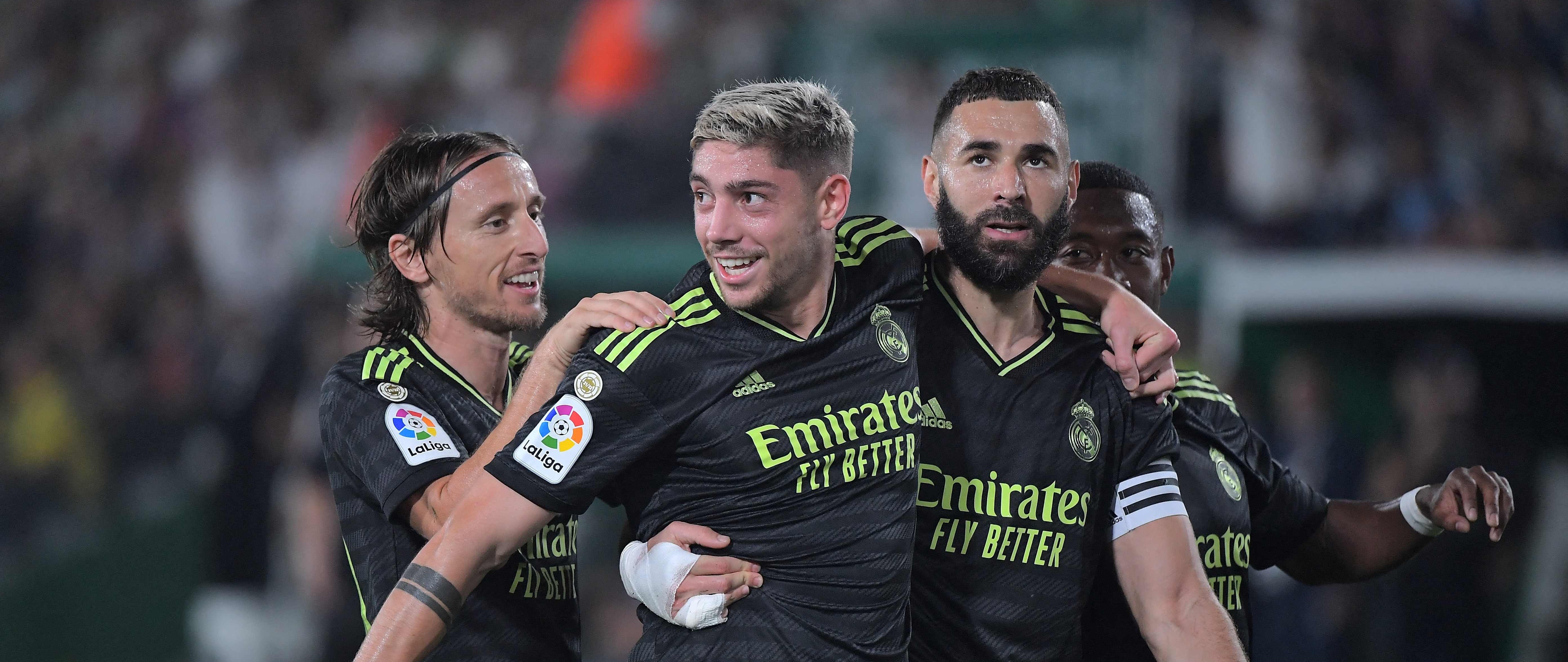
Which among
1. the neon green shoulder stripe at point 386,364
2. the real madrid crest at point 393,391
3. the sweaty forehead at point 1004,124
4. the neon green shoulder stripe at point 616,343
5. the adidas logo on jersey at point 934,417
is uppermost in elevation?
the sweaty forehead at point 1004,124

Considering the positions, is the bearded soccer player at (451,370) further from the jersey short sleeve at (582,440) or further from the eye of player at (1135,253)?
the eye of player at (1135,253)

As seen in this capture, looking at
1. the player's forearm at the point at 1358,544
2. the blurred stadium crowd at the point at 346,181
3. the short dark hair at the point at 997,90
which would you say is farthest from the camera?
the blurred stadium crowd at the point at 346,181

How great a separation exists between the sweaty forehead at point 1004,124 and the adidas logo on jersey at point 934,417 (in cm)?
58

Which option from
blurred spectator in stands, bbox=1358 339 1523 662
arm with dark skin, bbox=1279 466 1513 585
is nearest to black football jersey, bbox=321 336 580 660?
arm with dark skin, bbox=1279 466 1513 585

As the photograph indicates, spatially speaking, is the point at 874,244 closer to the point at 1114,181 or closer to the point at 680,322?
the point at 680,322

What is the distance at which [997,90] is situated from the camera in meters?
2.94

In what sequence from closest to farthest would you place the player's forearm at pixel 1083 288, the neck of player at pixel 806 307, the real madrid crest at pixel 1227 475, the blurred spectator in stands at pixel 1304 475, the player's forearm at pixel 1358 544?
the neck of player at pixel 806 307
the player's forearm at pixel 1083 288
the real madrid crest at pixel 1227 475
the player's forearm at pixel 1358 544
the blurred spectator in stands at pixel 1304 475

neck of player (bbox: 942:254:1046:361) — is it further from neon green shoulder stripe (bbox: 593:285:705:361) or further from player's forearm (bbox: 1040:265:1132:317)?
neon green shoulder stripe (bbox: 593:285:705:361)

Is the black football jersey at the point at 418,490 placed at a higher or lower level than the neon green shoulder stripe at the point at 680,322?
lower

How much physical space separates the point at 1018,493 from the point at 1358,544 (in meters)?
1.34

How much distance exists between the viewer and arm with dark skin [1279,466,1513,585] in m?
3.46

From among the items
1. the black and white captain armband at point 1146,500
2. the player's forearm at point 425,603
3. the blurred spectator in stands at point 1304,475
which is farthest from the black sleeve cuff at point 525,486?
the blurred spectator in stands at point 1304,475

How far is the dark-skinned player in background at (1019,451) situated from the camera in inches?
114

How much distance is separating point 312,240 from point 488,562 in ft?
27.5
